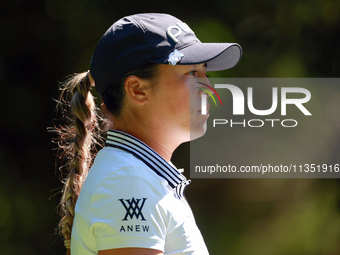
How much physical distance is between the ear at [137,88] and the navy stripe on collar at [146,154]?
0.09 metres

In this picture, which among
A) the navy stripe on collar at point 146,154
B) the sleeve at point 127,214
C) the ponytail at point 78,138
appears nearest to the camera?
the sleeve at point 127,214

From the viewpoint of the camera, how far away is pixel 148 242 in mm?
1101

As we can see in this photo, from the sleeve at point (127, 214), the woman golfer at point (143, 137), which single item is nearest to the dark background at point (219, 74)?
the woman golfer at point (143, 137)

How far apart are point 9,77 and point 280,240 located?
1533 mm

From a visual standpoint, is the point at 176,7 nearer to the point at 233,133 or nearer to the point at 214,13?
the point at 214,13

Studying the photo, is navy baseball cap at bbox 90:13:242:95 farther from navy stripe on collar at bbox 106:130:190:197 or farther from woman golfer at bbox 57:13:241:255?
navy stripe on collar at bbox 106:130:190:197

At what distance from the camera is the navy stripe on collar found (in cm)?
129

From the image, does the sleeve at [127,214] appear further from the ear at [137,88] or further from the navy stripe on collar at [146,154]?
the ear at [137,88]

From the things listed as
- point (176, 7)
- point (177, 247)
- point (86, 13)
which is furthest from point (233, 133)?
point (177, 247)

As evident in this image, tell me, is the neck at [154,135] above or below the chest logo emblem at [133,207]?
above

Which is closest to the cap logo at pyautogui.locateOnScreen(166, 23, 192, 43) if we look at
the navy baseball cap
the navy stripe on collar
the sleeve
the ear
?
the navy baseball cap

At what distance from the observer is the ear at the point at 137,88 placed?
1332mm

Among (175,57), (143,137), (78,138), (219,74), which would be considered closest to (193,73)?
(175,57)

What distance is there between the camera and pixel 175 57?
4.31 feet
